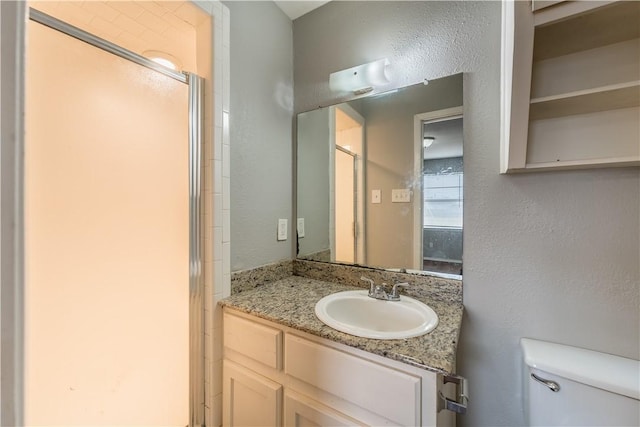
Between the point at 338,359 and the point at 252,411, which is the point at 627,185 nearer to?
the point at 338,359

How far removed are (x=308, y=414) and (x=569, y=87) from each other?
1.40 meters

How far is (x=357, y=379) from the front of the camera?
2.57ft

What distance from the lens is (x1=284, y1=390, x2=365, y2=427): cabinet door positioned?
2.65 ft

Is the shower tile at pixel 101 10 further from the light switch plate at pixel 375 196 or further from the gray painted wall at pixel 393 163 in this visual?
the light switch plate at pixel 375 196

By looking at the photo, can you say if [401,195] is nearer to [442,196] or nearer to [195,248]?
[442,196]

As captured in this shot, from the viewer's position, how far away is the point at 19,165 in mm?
233

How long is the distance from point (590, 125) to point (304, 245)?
1281mm

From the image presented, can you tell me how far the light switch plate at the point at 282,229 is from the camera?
1.45 m

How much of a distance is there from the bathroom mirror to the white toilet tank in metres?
0.38

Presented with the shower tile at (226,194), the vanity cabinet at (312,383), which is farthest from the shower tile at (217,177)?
the vanity cabinet at (312,383)

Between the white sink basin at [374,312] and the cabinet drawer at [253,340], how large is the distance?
194 mm

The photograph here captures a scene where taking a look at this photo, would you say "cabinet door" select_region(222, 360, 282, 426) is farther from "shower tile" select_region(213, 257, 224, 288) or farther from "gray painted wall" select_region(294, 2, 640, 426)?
"gray painted wall" select_region(294, 2, 640, 426)

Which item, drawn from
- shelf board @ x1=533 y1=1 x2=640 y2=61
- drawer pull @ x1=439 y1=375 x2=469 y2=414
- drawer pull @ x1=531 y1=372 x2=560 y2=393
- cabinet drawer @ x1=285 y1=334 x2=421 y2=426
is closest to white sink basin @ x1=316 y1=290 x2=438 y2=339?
cabinet drawer @ x1=285 y1=334 x2=421 y2=426

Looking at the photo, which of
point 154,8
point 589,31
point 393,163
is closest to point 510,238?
point 393,163
